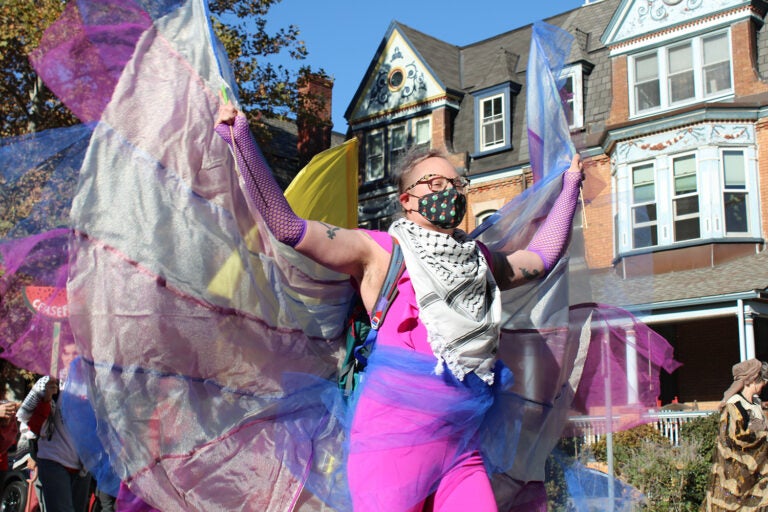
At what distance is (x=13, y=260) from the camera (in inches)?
161

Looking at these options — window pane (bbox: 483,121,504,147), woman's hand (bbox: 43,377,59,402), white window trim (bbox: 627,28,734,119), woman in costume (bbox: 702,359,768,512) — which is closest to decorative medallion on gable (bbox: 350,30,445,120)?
window pane (bbox: 483,121,504,147)

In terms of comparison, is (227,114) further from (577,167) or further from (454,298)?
(577,167)

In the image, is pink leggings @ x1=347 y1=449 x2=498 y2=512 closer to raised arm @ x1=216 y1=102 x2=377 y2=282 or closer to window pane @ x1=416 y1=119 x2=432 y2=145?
raised arm @ x1=216 y1=102 x2=377 y2=282

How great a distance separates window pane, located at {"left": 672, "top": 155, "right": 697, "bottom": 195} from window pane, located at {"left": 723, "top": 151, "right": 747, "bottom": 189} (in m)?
0.68

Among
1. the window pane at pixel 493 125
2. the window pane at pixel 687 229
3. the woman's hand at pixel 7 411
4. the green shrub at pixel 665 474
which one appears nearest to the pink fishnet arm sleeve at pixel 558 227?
the green shrub at pixel 665 474

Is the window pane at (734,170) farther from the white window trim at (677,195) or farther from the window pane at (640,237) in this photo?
the window pane at (640,237)

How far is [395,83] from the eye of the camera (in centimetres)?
2620

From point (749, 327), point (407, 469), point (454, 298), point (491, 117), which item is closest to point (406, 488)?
point (407, 469)

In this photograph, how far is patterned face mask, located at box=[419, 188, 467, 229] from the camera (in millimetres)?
3664

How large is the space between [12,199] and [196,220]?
1.10 metres

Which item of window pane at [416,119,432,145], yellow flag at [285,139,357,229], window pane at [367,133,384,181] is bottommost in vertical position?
yellow flag at [285,139,357,229]

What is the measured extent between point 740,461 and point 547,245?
502 cm

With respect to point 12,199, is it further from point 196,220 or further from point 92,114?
point 196,220

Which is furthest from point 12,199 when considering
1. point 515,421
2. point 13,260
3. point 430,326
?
point 515,421
